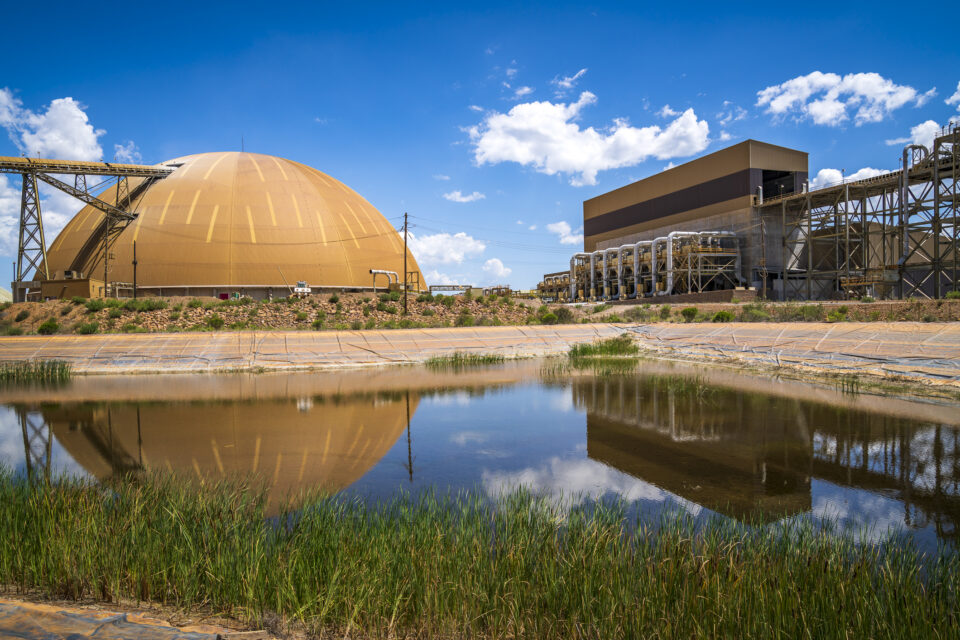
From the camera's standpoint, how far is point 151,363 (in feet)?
79.9

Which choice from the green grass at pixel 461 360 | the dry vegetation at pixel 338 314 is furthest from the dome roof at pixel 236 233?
the green grass at pixel 461 360

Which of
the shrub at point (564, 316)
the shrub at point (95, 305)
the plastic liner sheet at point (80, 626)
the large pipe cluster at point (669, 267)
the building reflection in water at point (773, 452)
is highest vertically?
the large pipe cluster at point (669, 267)

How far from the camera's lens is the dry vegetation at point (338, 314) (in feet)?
102

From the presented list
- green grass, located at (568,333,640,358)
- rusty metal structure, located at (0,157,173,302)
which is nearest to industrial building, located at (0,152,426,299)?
rusty metal structure, located at (0,157,173,302)

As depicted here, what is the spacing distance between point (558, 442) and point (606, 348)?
18.3 m

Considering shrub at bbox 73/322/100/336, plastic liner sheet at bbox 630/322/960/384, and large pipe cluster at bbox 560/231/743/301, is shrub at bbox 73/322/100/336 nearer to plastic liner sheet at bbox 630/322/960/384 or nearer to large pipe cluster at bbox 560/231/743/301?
plastic liner sheet at bbox 630/322/960/384

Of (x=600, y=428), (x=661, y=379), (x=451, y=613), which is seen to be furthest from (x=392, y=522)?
(x=661, y=379)

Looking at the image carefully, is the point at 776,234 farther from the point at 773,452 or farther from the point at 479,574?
the point at 479,574

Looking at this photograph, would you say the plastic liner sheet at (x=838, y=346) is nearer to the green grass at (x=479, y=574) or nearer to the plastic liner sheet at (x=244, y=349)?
the plastic liner sheet at (x=244, y=349)

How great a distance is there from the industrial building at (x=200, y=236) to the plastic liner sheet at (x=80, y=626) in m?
44.9

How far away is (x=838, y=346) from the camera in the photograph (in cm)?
2002

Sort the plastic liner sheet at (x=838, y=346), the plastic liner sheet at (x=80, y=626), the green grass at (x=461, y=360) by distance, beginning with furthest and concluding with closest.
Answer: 1. the green grass at (x=461, y=360)
2. the plastic liner sheet at (x=838, y=346)
3. the plastic liner sheet at (x=80, y=626)

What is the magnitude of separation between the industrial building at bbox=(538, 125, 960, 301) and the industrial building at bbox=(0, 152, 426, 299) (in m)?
26.2

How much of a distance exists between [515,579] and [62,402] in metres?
17.6
